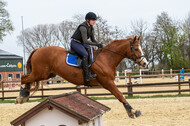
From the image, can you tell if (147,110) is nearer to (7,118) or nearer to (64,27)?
(7,118)

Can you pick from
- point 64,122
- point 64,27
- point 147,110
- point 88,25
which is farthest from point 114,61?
point 64,27

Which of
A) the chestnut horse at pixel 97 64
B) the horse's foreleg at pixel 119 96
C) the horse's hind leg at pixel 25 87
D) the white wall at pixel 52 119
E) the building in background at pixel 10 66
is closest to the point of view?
the white wall at pixel 52 119

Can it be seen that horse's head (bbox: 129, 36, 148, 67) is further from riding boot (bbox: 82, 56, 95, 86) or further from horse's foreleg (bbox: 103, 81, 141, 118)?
riding boot (bbox: 82, 56, 95, 86)

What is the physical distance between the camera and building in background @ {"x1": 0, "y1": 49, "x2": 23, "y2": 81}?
3691cm

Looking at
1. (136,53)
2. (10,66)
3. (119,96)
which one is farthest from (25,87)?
(10,66)

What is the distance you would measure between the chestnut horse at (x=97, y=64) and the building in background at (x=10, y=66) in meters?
32.7

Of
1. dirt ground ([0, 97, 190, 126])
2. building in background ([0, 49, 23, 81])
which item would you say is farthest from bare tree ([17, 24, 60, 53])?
dirt ground ([0, 97, 190, 126])

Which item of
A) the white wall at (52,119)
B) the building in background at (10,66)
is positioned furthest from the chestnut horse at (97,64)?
the building in background at (10,66)

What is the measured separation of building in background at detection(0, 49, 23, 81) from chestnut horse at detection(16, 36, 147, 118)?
32666mm

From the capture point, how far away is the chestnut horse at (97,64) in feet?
17.2

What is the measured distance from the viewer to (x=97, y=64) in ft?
17.5

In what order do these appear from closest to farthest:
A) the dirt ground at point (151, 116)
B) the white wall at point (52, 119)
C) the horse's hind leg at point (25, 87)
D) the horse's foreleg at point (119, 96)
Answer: the white wall at point (52, 119) → the horse's foreleg at point (119, 96) → the horse's hind leg at point (25, 87) → the dirt ground at point (151, 116)

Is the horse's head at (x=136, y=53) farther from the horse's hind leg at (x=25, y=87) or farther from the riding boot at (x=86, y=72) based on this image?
the horse's hind leg at (x=25, y=87)

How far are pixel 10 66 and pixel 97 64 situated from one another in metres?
34.7
